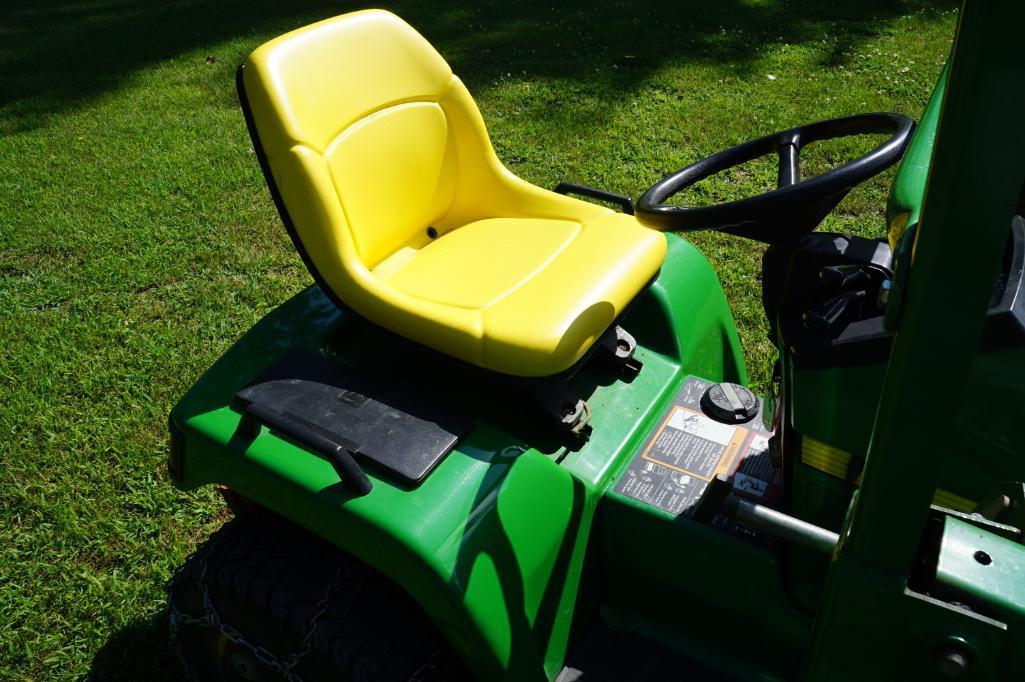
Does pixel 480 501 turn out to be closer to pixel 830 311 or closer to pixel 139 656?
pixel 830 311

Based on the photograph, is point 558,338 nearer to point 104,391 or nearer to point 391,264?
point 391,264

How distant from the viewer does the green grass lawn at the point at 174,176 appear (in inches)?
80.7

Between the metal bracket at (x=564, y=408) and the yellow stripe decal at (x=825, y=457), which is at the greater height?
the yellow stripe decal at (x=825, y=457)

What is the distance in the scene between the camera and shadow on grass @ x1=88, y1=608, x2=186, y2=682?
177 centimetres

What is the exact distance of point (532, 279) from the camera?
1.64 m

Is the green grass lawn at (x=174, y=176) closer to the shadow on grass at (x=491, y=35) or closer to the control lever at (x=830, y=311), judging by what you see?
the shadow on grass at (x=491, y=35)

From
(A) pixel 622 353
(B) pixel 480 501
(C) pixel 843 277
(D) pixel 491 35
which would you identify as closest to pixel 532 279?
(A) pixel 622 353

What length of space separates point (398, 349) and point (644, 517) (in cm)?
57


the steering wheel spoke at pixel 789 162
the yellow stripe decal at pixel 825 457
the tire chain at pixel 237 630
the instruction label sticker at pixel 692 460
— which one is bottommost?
the tire chain at pixel 237 630

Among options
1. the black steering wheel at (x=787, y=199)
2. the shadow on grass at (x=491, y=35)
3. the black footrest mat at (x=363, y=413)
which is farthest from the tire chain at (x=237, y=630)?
the shadow on grass at (x=491, y=35)

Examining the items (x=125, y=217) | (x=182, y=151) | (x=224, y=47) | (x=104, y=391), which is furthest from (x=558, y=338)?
(x=224, y=47)

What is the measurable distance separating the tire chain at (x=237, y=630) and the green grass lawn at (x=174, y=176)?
31 cm

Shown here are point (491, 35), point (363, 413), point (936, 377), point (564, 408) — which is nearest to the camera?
point (936, 377)

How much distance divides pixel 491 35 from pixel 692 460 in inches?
174
